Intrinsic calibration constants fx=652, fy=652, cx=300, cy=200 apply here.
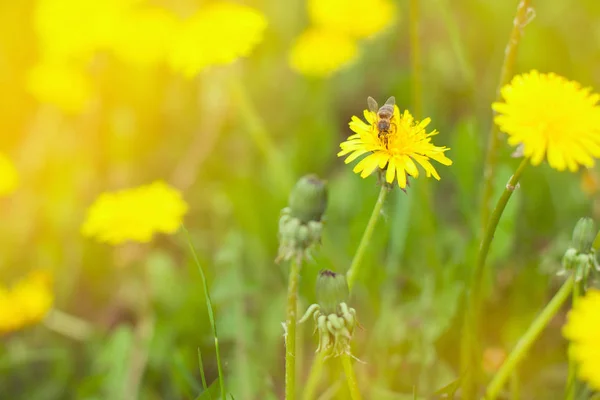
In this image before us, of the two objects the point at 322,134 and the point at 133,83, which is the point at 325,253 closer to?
the point at 322,134

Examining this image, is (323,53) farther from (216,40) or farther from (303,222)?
(303,222)

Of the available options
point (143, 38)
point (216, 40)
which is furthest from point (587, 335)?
point (143, 38)

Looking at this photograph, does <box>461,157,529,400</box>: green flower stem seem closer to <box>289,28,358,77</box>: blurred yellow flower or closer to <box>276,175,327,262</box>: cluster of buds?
<box>276,175,327,262</box>: cluster of buds

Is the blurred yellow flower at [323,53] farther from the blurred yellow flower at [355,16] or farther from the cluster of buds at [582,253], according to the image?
the cluster of buds at [582,253]

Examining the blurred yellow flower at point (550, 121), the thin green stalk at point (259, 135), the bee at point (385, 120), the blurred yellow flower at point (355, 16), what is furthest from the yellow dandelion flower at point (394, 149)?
the blurred yellow flower at point (355, 16)

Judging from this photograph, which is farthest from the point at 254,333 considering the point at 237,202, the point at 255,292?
the point at 237,202
